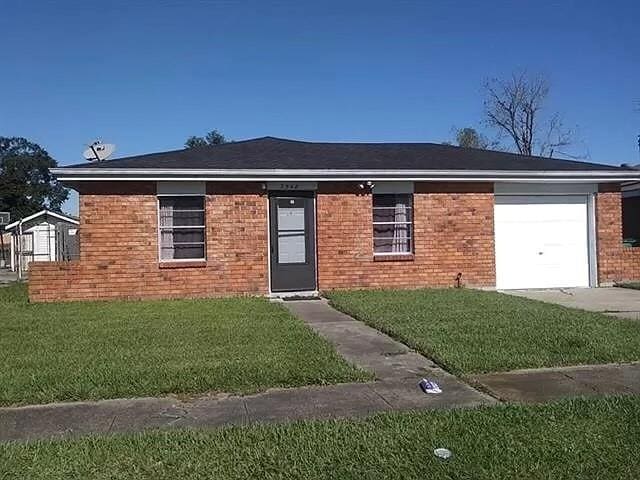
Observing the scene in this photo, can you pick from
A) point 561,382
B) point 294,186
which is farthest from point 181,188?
point 561,382

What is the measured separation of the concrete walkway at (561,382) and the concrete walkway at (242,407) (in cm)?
28

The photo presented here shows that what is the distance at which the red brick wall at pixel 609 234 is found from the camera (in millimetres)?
15383

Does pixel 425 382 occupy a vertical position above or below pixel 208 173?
below

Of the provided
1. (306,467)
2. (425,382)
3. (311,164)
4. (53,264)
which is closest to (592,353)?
(425,382)

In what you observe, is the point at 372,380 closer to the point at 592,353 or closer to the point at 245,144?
the point at 592,353

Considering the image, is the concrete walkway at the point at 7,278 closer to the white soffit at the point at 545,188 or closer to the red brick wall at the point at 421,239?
the red brick wall at the point at 421,239

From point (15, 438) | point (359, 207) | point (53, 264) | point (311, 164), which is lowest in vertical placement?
point (15, 438)

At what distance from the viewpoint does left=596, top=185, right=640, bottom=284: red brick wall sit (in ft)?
50.5

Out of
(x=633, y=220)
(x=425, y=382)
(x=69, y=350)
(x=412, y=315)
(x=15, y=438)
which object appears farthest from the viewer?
(x=633, y=220)

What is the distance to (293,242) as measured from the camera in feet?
46.5

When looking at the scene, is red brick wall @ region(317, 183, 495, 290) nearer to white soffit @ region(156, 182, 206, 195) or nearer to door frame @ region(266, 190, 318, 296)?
door frame @ region(266, 190, 318, 296)

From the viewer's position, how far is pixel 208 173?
43.3 ft

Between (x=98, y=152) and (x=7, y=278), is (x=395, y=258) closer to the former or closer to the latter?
(x=98, y=152)

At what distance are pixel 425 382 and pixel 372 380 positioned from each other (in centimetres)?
59
